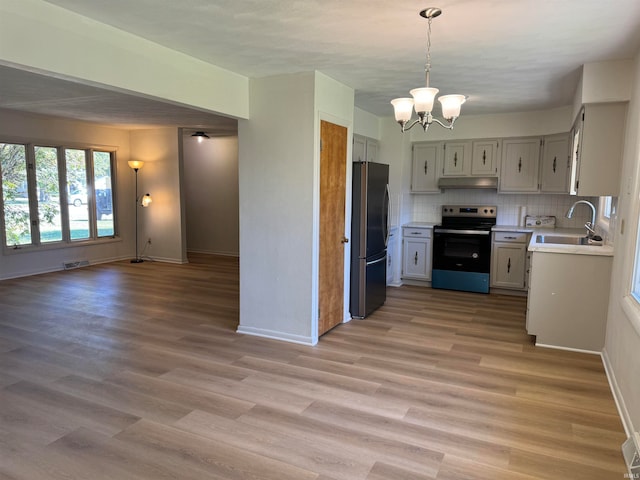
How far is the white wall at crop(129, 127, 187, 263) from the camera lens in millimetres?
7875

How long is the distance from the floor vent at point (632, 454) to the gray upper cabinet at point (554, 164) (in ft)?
12.8

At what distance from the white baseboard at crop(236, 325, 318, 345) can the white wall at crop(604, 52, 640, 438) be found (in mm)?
2368

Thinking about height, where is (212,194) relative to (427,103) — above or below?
below

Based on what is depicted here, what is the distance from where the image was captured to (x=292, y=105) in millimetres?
3836

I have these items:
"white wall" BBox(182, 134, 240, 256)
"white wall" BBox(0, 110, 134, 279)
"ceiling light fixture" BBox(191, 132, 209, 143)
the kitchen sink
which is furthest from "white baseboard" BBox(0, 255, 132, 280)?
the kitchen sink

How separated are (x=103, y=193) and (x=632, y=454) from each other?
830 cm

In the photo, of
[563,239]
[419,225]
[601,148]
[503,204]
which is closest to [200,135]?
[419,225]

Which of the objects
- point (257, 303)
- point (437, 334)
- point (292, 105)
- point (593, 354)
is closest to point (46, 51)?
point (292, 105)

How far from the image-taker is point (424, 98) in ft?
8.43

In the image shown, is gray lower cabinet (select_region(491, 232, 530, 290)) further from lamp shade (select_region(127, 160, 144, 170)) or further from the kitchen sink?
lamp shade (select_region(127, 160, 144, 170))

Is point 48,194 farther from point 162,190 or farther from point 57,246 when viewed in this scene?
point 162,190

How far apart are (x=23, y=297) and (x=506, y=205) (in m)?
6.71

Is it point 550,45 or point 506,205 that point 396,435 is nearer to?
point 550,45

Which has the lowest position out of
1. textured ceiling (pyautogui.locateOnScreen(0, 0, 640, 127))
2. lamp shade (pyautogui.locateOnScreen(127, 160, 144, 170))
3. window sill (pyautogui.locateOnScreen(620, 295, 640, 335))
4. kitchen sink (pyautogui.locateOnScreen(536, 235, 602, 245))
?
window sill (pyautogui.locateOnScreen(620, 295, 640, 335))
